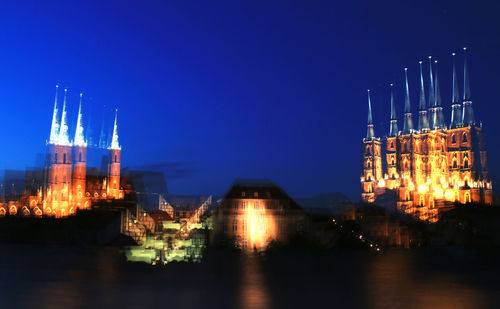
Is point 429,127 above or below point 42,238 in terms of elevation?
above

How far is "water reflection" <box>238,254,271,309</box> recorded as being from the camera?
26328mm

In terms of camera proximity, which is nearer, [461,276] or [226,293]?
[226,293]

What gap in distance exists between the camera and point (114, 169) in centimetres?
13350

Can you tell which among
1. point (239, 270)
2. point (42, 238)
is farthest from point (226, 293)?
point (42, 238)

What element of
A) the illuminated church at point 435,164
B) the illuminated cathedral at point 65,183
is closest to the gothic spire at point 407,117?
the illuminated church at point 435,164

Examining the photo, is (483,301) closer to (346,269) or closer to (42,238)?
(346,269)

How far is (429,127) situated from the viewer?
122000 millimetres

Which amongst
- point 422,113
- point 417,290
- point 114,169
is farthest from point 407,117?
point 417,290

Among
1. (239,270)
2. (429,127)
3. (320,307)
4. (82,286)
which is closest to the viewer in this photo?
(320,307)

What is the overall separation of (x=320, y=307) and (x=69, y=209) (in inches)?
4015

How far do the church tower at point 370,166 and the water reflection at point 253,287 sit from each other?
275 feet

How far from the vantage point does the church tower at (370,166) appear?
130 metres

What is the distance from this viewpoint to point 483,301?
28047 mm

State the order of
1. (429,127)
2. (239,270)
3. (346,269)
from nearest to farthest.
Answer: (239,270), (346,269), (429,127)
